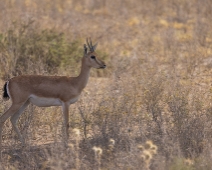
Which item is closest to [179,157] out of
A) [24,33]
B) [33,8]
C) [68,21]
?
[24,33]

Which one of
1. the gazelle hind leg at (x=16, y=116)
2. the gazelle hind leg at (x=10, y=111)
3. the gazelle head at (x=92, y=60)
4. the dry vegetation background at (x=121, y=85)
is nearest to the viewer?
the dry vegetation background at (x=121, y=85)

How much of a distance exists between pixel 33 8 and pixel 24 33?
571 cm

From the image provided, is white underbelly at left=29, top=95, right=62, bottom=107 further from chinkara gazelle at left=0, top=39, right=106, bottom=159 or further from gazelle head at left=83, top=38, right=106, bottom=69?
gazelle head at left=83, top=38, right=106, bottom=69

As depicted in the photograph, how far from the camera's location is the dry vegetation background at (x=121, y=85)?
304 inches

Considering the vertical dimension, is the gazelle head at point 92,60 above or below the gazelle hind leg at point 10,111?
above

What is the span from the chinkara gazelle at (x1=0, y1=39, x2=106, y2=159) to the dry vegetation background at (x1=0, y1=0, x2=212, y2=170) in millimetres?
274

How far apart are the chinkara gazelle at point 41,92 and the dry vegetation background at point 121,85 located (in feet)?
0.90

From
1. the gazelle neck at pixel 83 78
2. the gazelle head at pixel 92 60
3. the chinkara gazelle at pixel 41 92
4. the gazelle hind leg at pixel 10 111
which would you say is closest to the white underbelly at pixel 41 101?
the chinkara gazelle at pixel 41 92

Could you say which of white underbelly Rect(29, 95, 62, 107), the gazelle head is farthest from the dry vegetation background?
the gazelle head

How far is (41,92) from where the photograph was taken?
8750 mm

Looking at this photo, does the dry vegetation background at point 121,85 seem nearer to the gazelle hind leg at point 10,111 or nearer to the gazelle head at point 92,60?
the gazelle hind leg at point 10,111

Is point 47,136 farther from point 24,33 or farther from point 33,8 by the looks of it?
point 33,8

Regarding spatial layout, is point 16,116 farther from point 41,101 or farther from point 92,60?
point 92,60

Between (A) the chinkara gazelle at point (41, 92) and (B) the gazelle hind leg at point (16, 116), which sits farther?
(B) the gazelle hind leg at point (16, 116)
